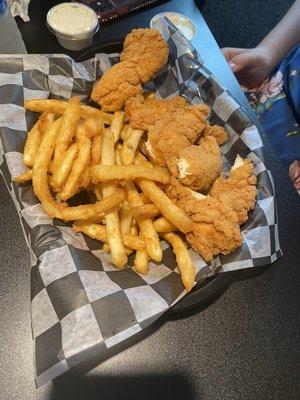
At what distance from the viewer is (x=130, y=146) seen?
50.7 inches

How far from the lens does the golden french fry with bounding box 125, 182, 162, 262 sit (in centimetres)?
113

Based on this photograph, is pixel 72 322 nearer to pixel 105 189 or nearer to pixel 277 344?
pixel 105 189

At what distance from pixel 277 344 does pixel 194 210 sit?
49cm

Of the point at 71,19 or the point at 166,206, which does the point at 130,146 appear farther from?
the point at 71,19

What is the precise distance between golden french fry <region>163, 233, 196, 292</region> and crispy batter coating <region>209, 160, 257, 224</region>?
0.19m

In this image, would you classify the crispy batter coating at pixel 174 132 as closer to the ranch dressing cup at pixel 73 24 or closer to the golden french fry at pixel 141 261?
the golden french fry at pixel 141 261

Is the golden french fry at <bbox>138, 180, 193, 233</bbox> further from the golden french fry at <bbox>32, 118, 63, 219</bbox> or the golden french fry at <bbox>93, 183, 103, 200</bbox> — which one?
the golden french fry at <bbox>32, 118, 63, 219</bbox>

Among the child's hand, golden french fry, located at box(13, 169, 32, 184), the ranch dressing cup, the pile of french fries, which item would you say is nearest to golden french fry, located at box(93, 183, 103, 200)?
the pile of french fries

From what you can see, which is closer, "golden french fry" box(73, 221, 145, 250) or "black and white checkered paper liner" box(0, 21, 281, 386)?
"black and white checkered paper liner" box(0, 21, 281, 386)

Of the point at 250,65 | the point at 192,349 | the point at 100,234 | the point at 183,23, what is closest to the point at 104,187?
the point at 100,234

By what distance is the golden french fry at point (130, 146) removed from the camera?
125cm

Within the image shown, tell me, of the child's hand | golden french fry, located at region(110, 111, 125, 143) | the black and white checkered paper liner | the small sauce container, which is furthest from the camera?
the child's hand

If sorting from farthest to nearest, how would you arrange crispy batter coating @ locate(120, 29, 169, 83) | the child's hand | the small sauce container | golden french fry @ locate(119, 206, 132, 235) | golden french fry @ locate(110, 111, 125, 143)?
the child's hand
the small sauce container
crispy batter coating @ locate(120, 29, 169, 83)
golden french fry @ locate(110, 111, 125, 143)
golden french fry @ locate(119, 206, 132, 235)

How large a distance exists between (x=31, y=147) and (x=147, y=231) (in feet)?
1.45
